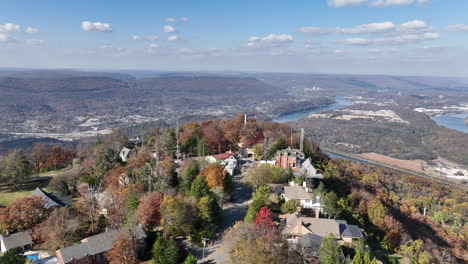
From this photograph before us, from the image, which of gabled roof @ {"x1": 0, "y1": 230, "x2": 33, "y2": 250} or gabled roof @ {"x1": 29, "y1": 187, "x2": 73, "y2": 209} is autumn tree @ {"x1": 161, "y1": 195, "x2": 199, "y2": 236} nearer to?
gabled roof @ {"x1": 0, "y1": 230, "x2": 33, "y2": 250}

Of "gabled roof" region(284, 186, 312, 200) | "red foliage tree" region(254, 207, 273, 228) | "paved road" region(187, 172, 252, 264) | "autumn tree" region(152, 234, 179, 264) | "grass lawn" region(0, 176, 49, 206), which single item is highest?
"red foliage tree" region(254, 207, 273, 228)

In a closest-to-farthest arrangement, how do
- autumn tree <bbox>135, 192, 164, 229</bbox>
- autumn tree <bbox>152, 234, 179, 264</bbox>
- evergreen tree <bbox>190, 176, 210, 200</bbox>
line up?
autumn tree <bbox>152, 234, 179, 264</bbox> → autumn tree <bbox>135, 192, 164, 229</bbox> → evergreen tree <bbox>190, 176, 210, 200</bbox>

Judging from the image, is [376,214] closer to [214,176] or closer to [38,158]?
[214,176]

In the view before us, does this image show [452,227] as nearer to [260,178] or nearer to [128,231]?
[260,178]

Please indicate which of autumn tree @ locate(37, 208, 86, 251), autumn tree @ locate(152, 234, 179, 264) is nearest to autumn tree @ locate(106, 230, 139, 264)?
autumn tree @ locate(152, 234, 179, 264)

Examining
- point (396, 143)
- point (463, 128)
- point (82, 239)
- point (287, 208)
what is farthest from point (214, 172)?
point (463, 128)

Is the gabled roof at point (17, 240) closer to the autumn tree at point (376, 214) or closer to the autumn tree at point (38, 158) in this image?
the autumn tree at point (38, 158)

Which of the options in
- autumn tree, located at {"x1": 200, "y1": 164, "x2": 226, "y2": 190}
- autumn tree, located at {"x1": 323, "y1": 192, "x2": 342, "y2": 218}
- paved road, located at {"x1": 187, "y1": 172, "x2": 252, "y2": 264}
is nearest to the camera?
paved road, located at {"x1": 187, "y1": 172, "x2": 252, "y2": 264}

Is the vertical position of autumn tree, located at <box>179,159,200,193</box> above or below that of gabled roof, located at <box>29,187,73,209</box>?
above
